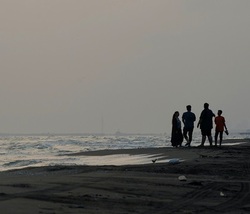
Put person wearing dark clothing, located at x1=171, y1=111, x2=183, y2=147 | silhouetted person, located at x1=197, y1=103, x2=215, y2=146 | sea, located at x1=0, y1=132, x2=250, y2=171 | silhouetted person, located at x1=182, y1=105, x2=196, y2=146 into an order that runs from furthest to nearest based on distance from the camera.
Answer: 1. person wearing dark clothing, located at x1=171, y1=111, x2=183, y2=147
2. silhouetted person, located at x1=182, y1=105, x2=196, y2=146
3. silhouetted person, located at x1=197, y1=103, x2=215, y2=146
4. sea, located at x1=0, y1=132, x2=250, y2=171

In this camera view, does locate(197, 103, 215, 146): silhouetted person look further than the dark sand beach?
Yes

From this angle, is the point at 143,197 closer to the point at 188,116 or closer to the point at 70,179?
the point at 70,179

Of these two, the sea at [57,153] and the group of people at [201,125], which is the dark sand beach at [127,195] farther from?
the group of people at [201,125]

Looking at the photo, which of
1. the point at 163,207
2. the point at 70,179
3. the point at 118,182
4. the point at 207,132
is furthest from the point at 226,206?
the point at 207,132

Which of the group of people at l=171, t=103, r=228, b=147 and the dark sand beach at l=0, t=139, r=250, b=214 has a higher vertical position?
the group of people at l=171, t=103, r=228, b=147

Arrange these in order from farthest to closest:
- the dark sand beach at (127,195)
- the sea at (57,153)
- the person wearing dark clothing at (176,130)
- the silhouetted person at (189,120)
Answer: the person wearing dark clothing at (176,130)
the silhouetted person at (189,120)
the sea at (57,153)
the dark sand beach at (127,195)

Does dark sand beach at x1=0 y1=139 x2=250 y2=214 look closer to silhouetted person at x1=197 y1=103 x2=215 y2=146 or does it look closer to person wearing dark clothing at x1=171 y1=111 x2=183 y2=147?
silhouetted person at x1=197 y1=103 x2=215 y2=146

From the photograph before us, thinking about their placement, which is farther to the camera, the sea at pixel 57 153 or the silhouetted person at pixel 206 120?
the silhouetted person at pixel 206 120

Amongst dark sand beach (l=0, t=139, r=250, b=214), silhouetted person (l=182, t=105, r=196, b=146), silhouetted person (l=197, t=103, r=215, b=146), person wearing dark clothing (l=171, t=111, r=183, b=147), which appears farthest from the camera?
person wearing dark clothing (l=171, t=111, r=183, b=147)

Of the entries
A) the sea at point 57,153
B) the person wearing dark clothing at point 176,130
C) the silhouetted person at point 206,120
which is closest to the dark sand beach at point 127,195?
the sea at point 57,153

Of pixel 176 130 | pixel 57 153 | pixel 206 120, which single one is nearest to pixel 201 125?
pixel 206 120

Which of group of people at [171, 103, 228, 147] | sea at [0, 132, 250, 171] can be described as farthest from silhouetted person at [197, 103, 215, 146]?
sea at [0, 132, 250, 171]

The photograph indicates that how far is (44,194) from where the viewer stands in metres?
7.73

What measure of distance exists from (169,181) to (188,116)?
16.1 m
